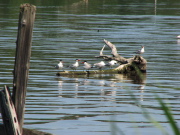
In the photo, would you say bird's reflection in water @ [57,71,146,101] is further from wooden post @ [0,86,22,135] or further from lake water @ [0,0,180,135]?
wooden post @ [0,86,22,135]

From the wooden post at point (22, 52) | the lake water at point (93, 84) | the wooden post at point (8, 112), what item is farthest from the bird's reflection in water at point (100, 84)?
the wooden post at point (8, 112)

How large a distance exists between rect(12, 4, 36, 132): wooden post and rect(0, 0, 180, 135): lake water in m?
1.85

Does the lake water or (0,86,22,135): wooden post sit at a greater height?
(0,86,22,135): wooden post

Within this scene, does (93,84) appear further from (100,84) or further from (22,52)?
(22,52)

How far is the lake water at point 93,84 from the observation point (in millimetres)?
14211

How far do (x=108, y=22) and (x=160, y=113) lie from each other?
4777 cm

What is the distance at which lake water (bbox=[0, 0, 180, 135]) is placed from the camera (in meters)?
14.2

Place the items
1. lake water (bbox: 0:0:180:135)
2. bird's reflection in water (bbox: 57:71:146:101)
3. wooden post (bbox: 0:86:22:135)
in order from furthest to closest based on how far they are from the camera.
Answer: bird's reflection in water (bbox: 57:71:146:101)
lake water (bbox: 0:0:180:135)
wooden post (bbox: 0:86:22:135)

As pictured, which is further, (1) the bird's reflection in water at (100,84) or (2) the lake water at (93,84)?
(1) the bird's reflection in water at (100,84)

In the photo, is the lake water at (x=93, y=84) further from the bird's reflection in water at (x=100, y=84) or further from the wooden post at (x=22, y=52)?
the wooden post at (x=22, y=52)

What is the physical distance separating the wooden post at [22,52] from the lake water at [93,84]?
185 cm

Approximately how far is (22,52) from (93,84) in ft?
42.1

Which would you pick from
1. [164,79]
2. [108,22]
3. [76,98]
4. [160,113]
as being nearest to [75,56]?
[164,79]

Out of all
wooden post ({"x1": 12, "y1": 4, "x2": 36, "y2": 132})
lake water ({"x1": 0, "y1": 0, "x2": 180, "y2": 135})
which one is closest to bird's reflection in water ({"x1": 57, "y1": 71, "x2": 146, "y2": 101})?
lake water ({"x1": 0, "y1": 0, "x2": 180, "y2": 135})
